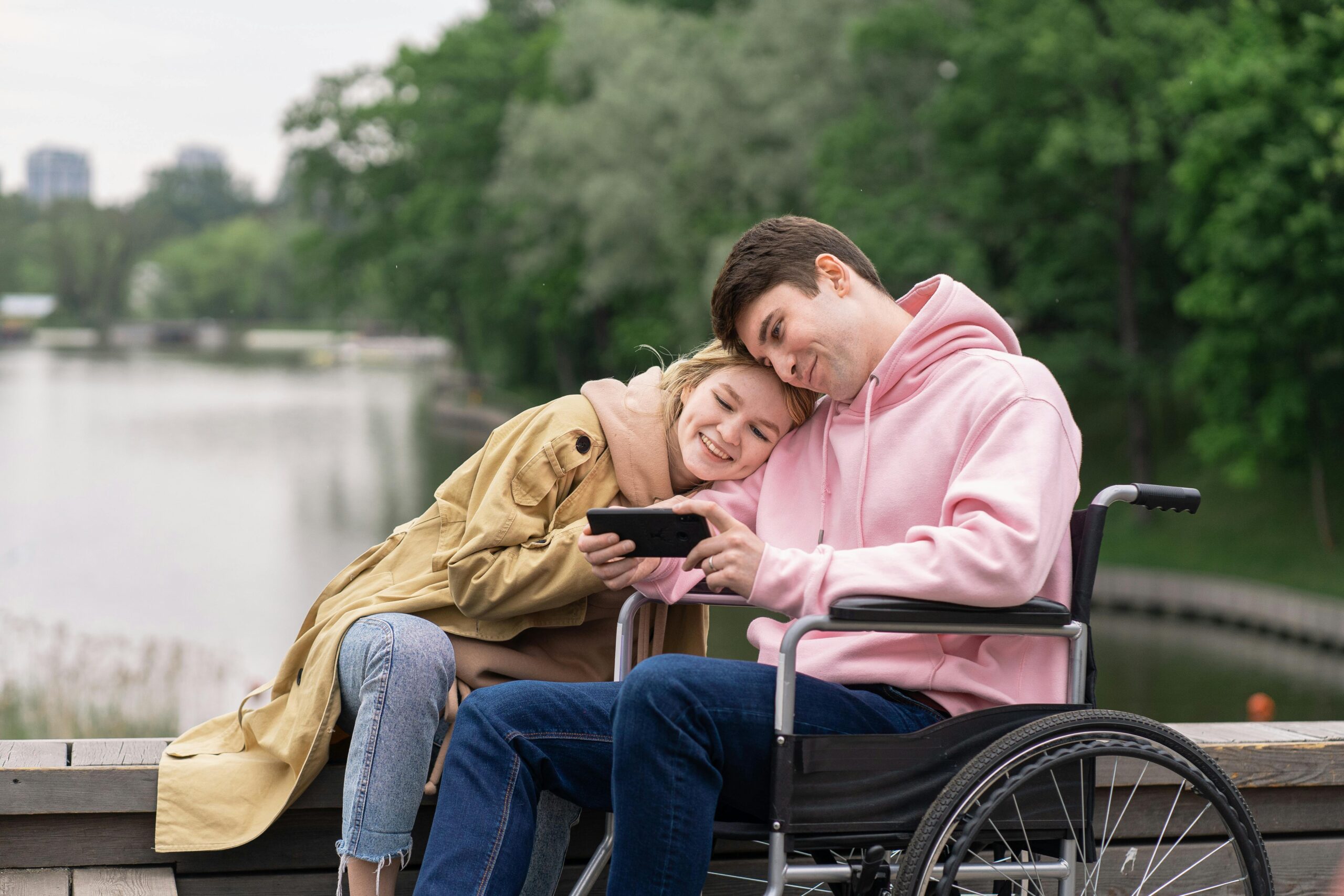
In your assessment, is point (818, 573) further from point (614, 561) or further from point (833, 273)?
point (833, 273)

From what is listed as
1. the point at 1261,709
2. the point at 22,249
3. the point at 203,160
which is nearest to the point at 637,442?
the point at 1261,709

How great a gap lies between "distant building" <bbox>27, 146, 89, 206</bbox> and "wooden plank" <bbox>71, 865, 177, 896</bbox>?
27.6m

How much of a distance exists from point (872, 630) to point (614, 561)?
43 cm

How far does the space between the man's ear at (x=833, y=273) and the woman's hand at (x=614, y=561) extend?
1.59 ft

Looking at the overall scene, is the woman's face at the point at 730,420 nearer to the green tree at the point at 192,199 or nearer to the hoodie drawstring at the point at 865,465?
the hoodie drawstring at the point at 865,465

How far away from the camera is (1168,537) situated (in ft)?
60.2

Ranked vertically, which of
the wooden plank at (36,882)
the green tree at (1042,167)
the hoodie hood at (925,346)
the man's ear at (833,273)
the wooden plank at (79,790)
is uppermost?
the green tree at (1042,167)

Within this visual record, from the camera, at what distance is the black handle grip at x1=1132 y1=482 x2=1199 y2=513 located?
78.1 inches

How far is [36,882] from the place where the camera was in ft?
7.16

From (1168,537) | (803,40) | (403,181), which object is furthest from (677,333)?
(403,181)

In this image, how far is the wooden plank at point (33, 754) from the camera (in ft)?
7.32

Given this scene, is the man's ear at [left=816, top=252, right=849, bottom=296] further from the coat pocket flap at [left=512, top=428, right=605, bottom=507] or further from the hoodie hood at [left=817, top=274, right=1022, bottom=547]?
the coat pocket flap at [left=512, top=428, right=605, bottom=507]

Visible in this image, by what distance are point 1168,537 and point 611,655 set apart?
17373 millimetres

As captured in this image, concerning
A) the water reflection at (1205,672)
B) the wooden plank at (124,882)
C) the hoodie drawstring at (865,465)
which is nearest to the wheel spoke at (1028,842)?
the hoodie drawstring at (865,465)
